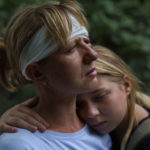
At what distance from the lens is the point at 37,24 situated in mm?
1729

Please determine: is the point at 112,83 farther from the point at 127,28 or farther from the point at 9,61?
the point at 127,28

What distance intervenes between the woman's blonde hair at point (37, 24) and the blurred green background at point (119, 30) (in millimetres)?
2161

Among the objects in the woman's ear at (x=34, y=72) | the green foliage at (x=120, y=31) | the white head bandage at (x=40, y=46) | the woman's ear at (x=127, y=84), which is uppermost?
the white head bandage at (x=40, y=46)

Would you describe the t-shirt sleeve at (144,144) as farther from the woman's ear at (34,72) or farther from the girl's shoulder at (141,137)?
the woman's ear at (34,72)

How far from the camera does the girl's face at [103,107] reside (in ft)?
6.70

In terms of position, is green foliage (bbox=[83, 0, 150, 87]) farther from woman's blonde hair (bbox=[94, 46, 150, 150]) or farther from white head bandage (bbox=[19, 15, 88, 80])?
white head bandage (bbox=[19, 15, 88, 80])

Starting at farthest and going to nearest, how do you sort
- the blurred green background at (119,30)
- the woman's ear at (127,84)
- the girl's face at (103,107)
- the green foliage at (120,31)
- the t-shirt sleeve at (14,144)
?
the green foliage at (120,31)
the blurred green background at (119,30)
the woman's ear at (127,84)
the girl's face at (103,107)
the t-shirt sleeve at (14,144)

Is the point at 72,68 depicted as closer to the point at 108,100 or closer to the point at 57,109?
the point at 57,109

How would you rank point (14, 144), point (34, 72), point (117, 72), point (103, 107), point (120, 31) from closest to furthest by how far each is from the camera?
point (14, 144) → point (34, 72) → point (103, 107) → point (117, 72) → point (120, 31)

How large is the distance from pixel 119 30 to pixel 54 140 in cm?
289

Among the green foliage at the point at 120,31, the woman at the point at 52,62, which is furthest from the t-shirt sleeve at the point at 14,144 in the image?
the green foliage at the point at 120,31

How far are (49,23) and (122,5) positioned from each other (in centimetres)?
322

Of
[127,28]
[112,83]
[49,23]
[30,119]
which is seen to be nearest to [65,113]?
[30,119]

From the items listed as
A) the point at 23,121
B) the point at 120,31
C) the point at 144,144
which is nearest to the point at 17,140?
the point at 23,121
